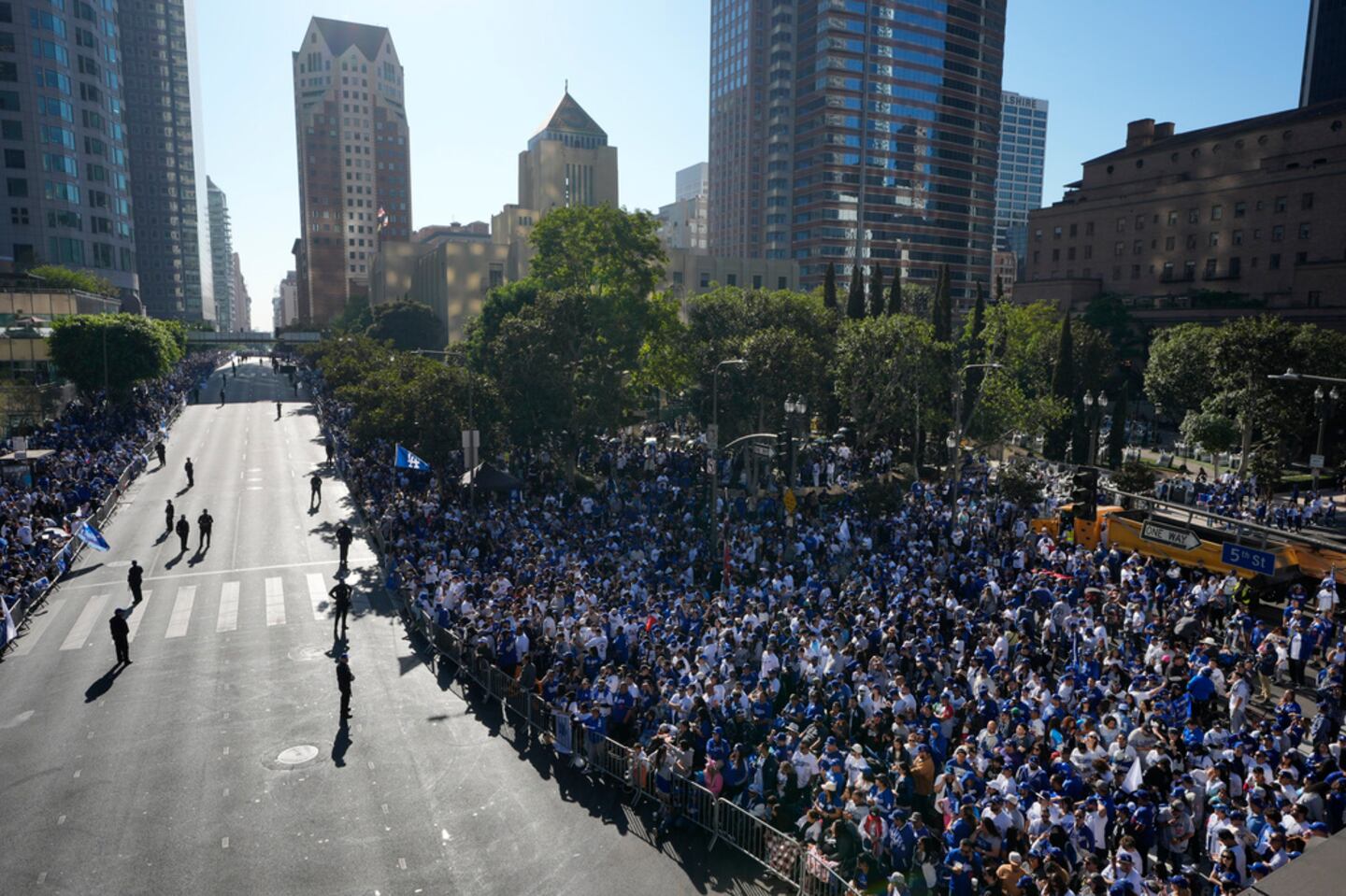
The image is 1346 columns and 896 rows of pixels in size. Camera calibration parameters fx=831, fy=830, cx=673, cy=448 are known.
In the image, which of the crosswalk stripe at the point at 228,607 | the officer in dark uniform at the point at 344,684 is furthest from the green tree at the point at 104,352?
the officer in dark uniform at the point at 344,684

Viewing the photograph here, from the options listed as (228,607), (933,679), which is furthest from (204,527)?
(933,679)

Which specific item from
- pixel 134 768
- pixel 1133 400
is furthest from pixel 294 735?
pixel 1133 400

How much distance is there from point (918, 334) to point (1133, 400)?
3910cm

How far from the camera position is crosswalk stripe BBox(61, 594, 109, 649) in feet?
72.6

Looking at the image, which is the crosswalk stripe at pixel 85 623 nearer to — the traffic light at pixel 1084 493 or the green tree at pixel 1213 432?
the traffic light at pixel 1084 493

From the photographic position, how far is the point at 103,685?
63.9ft

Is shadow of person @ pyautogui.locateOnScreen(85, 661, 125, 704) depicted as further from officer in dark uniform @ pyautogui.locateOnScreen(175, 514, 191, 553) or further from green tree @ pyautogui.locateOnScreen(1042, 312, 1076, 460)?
green tree @ pyautogui.locateOnScreen(1042, 312, 1076, 460)

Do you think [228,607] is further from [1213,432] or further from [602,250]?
[1213,432]

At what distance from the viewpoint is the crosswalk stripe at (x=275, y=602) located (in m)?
24.2

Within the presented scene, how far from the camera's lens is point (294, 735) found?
17.2 m

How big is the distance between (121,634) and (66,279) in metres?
73.4

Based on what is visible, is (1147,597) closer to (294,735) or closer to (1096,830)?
(1096,830)

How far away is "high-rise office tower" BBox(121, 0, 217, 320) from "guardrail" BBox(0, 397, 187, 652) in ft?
528

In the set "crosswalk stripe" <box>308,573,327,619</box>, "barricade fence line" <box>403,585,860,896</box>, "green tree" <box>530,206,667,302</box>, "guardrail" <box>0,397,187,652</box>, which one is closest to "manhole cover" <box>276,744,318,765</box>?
"barricade fence line" <box>403,585,860,896</box>
